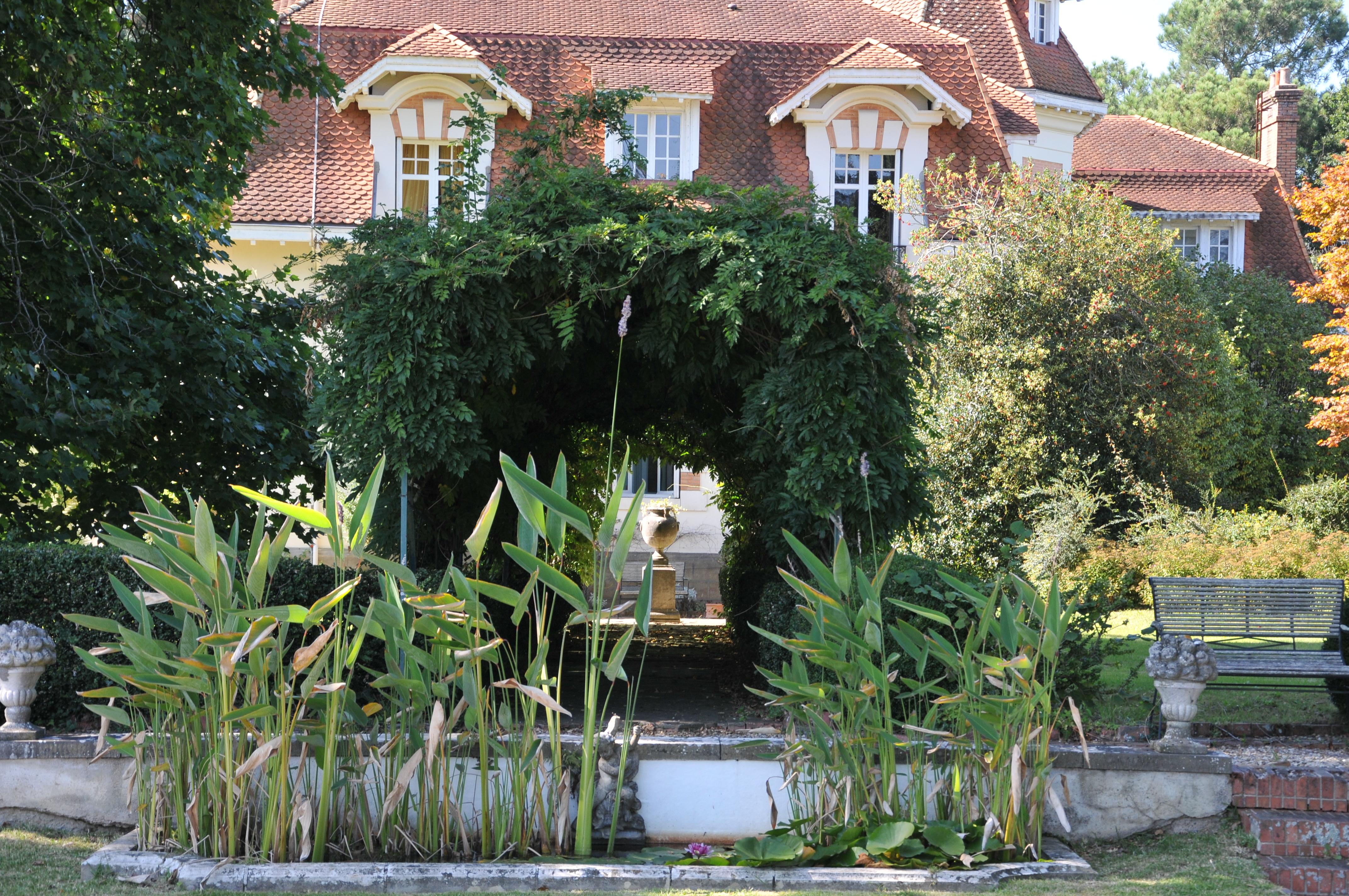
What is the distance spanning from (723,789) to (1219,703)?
446cm

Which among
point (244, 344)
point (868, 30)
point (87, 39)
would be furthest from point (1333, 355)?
point (87, 39)

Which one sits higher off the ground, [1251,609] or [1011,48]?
[1011,48]

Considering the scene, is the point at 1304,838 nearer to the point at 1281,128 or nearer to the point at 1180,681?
the point at 1180,681

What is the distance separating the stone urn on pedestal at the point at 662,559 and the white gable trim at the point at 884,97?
19.5 ft

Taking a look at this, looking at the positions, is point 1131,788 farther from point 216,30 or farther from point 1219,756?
point 216,30

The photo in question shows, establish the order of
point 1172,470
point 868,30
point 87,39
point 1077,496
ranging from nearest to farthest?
point 87,39 < point 1077,496 < point 1172,470 < point 868,30

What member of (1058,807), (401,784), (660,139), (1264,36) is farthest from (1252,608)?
(1264,36)

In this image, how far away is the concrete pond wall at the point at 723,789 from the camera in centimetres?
536

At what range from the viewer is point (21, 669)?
5.39m

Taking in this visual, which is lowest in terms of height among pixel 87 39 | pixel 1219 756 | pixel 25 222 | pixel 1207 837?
pixel 1207 837

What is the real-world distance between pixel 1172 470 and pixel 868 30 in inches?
319

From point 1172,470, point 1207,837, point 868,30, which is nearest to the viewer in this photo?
→ point 1207,837

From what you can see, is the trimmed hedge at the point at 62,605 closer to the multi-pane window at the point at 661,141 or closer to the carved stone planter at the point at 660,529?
the carved stone planter at the point at 660,529

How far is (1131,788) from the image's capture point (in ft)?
17.9
